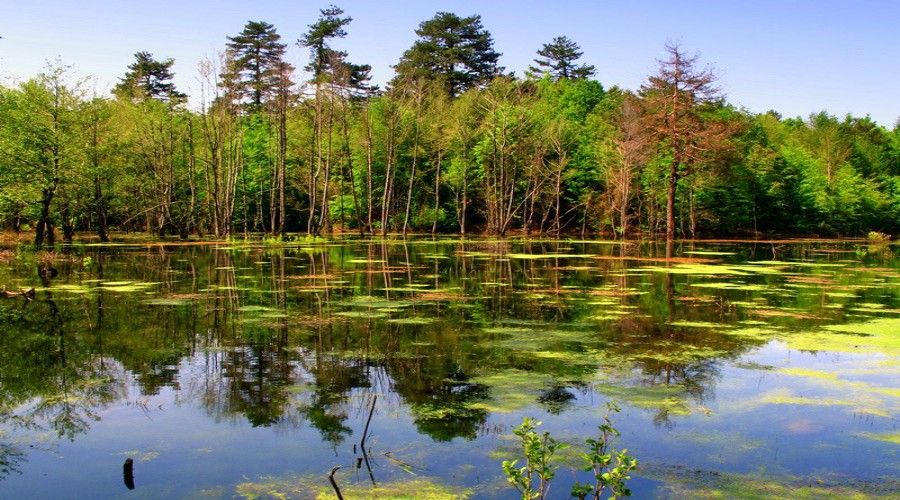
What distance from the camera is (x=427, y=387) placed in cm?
895

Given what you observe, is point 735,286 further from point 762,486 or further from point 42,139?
point 42,139

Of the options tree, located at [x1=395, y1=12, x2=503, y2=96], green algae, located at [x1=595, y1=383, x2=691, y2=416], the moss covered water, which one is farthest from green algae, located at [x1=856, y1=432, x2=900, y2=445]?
tree, located at [x1=395, y1=12, x2=503, y2=96]

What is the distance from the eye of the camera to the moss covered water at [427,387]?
6.17 metres

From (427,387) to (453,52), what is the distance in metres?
75.6

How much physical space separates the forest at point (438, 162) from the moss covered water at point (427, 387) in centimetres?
3097

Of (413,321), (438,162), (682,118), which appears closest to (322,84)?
(438,162)

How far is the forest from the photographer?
48.6 meters

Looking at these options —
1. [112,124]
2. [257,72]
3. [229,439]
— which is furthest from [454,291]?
[257,72]

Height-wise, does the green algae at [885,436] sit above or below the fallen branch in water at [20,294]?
below

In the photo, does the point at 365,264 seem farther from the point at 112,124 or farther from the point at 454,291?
the point at 112,124

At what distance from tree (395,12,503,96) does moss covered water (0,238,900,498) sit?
65.6 metres

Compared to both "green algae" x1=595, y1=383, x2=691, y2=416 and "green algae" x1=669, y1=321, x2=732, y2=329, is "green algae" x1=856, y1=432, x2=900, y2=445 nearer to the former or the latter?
"green algae" x1=595, y1=383, x2=691, y2=416

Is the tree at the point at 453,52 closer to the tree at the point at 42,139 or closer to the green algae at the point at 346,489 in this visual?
the tree at the point at 42,139

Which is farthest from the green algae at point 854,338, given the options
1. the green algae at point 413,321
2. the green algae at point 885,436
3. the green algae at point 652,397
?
the green algae at point 413,321
